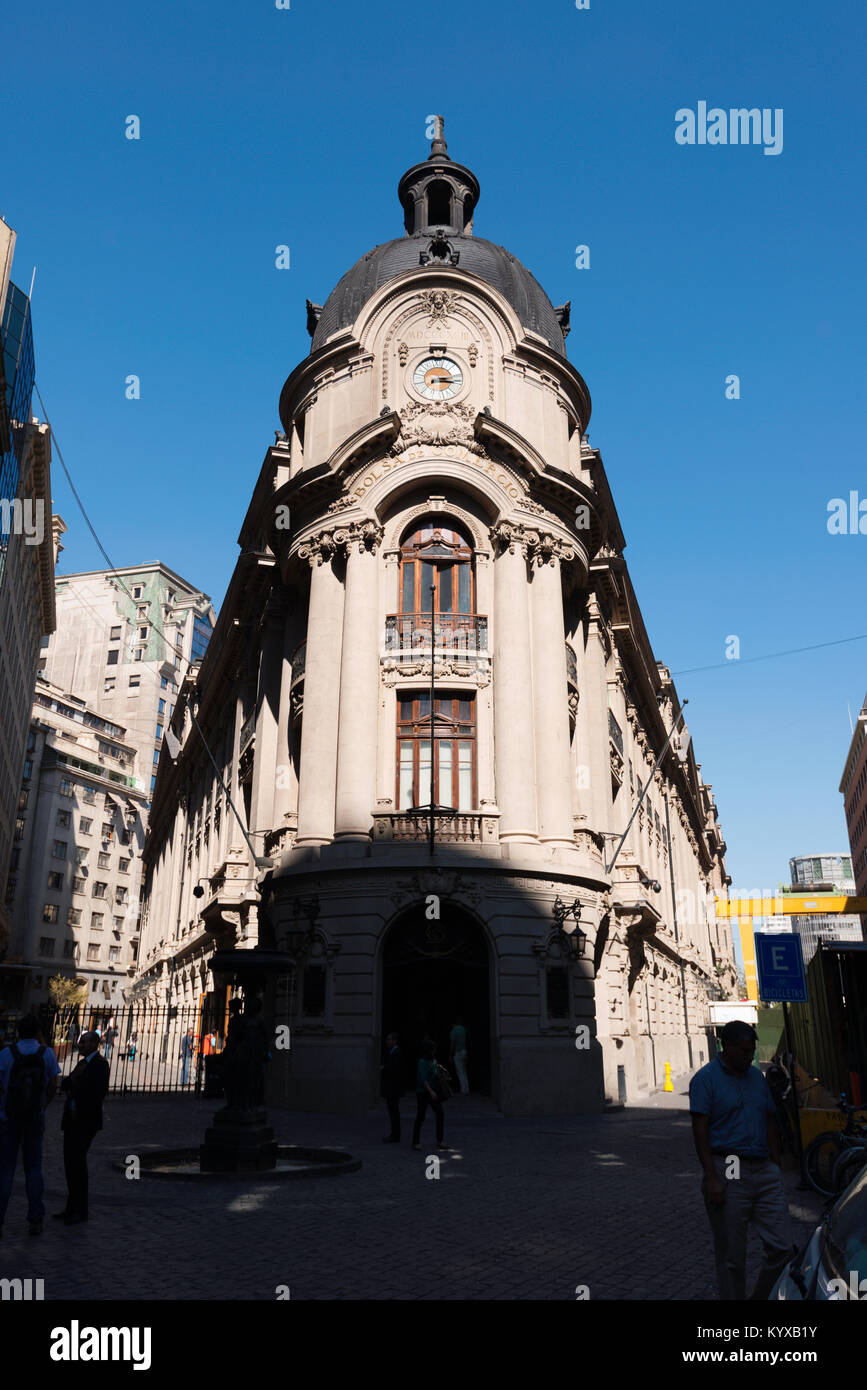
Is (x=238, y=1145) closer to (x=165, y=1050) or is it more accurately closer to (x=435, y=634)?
(x=435, y=634)

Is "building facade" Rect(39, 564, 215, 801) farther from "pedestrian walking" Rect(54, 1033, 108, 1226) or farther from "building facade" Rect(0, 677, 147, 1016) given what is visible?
"pedestrian walking" Rect(54, 1033, 108, 1226)

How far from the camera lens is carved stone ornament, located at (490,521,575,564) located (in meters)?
28.7

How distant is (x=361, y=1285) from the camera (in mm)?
7824

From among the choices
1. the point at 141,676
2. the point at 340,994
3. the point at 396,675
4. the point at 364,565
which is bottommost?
the point at 340,994

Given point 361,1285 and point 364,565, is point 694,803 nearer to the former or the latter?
point 364,565

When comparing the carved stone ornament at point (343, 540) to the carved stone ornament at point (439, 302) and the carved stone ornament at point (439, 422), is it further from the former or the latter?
the carved stone ornament at point (439, 302)

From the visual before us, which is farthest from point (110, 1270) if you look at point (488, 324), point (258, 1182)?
point (488, 324)

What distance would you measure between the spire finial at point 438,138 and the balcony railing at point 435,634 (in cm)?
2314

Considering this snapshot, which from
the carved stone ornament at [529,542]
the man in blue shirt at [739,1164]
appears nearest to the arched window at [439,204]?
the carved stone ornament at [529,542]

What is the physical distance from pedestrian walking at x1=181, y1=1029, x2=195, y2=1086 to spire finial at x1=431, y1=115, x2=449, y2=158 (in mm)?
35751

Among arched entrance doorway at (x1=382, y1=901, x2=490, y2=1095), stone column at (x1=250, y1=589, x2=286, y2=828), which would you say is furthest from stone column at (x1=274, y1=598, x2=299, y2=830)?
arched entrance doorway at (x1=382, y1=901, x2=490, y2=1095)

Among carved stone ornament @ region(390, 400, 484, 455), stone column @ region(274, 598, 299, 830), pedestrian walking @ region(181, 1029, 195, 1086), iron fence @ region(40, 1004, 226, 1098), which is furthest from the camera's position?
pedestrian walking @ region(181, 1029, 195, 1086)

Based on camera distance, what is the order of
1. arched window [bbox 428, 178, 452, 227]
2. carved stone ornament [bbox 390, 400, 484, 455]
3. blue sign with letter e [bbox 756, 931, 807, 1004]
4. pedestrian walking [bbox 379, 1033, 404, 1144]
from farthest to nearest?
arched window [bbox 428, 178, 452, 227] → carved stone ornament [bbox 390, 400, 484, 455] → pedestrian walking [bbox 379, 1033, 404, 1144] → blue sign with letter e [bbox 756, 931, 807, 1004]
